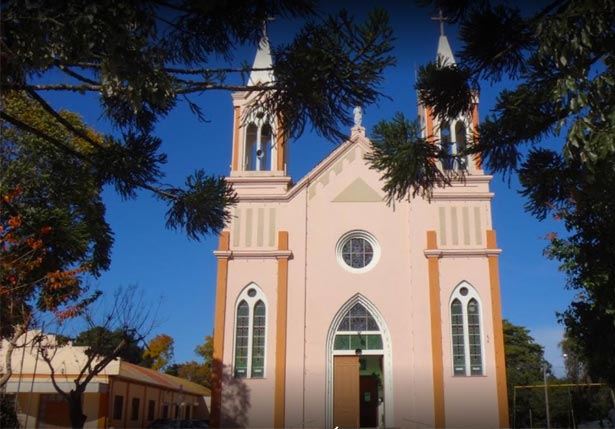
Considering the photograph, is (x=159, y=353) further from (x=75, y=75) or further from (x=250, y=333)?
(x=75, y=75)

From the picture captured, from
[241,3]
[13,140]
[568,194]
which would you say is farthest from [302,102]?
[13,140]

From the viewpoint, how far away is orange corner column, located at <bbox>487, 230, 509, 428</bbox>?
20297 mm

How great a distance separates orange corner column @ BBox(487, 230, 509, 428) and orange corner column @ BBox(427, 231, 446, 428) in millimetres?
1742

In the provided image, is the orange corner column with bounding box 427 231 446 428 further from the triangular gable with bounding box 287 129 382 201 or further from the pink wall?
the triangular gable with bounding box 287 129 382 201

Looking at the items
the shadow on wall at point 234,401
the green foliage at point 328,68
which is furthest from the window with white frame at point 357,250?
the green foliage at point 328,68

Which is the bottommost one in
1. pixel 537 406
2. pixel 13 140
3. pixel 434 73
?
pixel 537 406

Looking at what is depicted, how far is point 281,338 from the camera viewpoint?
21031 millimetres

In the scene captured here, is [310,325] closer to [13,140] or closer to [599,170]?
[13,140]

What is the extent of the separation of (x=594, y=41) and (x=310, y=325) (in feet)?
51.4

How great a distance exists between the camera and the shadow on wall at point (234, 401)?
67.6 ft

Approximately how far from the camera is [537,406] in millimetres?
37656

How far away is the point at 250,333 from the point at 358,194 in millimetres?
6026

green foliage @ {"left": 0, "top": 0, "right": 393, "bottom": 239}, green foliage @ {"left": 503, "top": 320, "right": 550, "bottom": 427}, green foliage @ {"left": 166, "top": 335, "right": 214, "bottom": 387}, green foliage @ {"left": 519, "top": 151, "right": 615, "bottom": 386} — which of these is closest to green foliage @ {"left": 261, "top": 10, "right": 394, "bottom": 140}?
green foliage @ {"left": 0, "top": 0, "right": 393, "bottom": 239}

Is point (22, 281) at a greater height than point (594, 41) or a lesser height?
lesser
